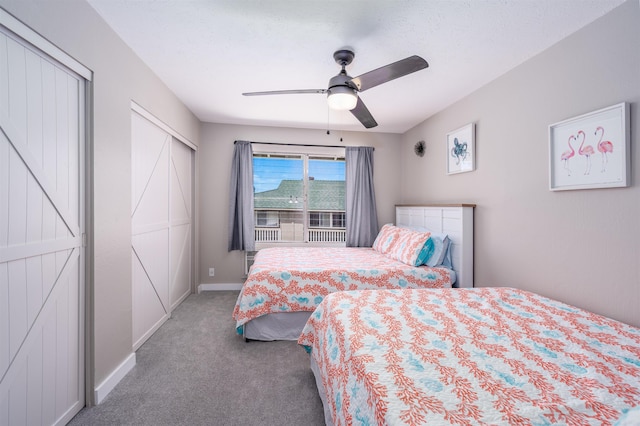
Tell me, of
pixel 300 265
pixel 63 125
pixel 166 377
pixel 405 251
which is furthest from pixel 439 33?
pixel 166 377

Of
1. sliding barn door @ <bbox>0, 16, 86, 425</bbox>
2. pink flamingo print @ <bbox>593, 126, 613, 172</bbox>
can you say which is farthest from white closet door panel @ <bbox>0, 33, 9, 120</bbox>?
pink flamingo print @ <bbox>593, 126, 613, 172</bbox>

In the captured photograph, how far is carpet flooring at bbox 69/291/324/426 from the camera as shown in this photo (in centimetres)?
166

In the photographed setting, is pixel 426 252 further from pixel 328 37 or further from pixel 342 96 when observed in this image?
pixel 328 37

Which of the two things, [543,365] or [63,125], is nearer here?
[543,365]

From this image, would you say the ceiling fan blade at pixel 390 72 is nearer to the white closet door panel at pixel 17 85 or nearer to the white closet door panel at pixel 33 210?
→ the white closet door panel at pixel 17 85

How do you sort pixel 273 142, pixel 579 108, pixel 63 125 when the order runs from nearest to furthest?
pixel 63 125 → pixel 579 108 → pixel 273 142

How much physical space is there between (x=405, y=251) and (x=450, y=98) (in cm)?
178

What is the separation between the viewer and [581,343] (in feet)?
4.23

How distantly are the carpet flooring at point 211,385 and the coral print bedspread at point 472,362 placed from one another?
0.39 metres

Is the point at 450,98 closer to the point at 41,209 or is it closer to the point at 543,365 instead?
the point at 543,365

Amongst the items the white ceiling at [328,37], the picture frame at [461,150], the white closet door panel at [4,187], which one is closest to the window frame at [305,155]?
the white ceiling at [328,37]

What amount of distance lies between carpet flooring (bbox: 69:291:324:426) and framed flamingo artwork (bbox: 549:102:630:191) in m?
2.28

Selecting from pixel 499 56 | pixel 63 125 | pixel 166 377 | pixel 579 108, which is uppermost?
pixel 499 56

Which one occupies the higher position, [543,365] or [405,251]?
[405,251]
